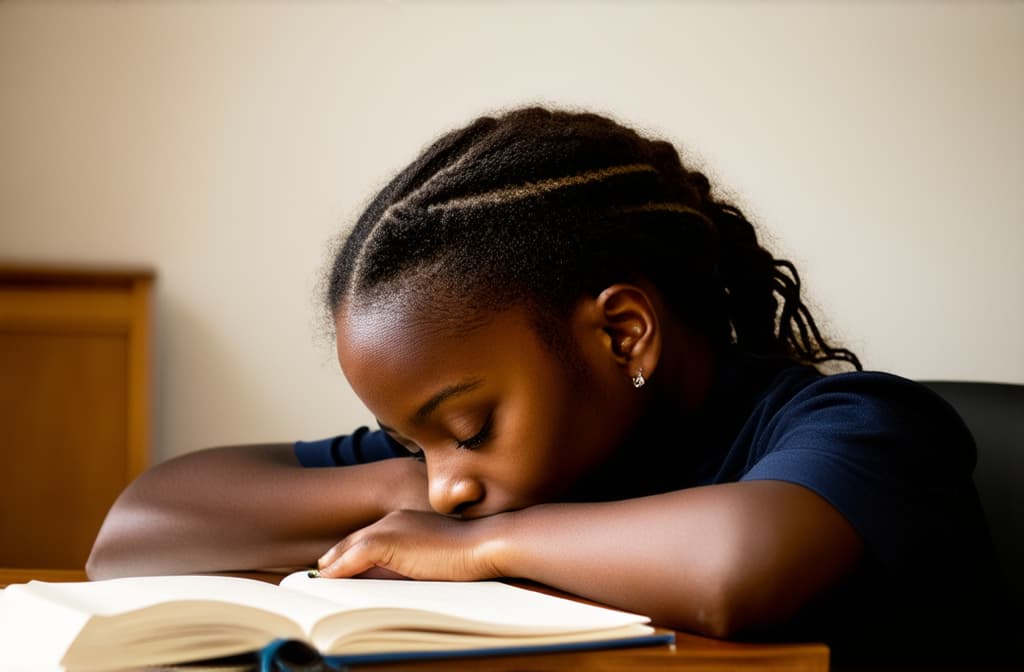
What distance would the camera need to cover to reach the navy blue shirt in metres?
0.68

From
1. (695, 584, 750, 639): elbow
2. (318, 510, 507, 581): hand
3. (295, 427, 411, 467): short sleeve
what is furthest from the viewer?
(295, 427, 411, 467): short sleeve

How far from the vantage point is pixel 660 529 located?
0.67 meters

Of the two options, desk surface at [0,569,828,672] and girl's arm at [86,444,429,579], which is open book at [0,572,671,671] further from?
girl's arm at [86,444,429,579]

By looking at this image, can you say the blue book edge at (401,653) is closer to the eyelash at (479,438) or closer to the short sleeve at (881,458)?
the short sleeve at (881,458)

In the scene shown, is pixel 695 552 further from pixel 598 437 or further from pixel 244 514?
pixel 244 514

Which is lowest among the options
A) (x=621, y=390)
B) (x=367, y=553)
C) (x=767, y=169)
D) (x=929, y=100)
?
(x=367, y=553)

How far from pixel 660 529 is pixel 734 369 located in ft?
1.17

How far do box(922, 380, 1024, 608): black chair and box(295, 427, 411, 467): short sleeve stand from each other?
0.63m

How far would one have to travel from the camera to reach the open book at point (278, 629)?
53 centimetres

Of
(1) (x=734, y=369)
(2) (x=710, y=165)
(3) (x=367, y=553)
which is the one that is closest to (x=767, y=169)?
(2) (x=710, y=165)

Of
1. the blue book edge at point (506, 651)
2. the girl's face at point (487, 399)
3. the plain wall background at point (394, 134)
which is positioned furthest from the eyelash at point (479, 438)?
the plain wall background at point (394, 134)

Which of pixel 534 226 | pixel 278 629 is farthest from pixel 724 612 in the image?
pixel 534 226

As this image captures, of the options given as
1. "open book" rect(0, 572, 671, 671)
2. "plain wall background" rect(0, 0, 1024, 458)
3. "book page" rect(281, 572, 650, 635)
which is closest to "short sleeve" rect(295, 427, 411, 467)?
"book page" rect(281, 572, 650, 635)

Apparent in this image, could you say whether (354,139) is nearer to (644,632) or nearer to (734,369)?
(734,369)
